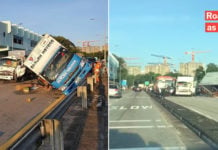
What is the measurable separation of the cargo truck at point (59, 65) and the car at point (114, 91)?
938 cm

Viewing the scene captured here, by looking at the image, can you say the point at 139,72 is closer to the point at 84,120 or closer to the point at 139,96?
the point at 139,96

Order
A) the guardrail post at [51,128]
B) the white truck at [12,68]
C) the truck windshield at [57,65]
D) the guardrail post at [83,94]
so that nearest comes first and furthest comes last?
the guardrail post at [51,128] < the guardrail post at [83,94] < the truck windshield at [57,65] < the white truck at [12,68]

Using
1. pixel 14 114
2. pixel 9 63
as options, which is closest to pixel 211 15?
pixel 14 114

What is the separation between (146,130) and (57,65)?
10.3 m

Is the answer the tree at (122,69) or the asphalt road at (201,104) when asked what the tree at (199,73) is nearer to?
the asphalt road at (201,104)

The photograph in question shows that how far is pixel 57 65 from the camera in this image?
1199cm

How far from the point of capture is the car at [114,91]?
1898 millimetres

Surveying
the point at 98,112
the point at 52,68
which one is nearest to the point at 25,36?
the point at 52,68

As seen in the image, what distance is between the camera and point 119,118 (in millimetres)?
1933

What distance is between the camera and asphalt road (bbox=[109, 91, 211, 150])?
1.90 m

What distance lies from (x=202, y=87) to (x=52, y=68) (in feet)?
35.9

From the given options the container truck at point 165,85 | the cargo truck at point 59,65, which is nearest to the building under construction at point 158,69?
the container truck at point 165,85

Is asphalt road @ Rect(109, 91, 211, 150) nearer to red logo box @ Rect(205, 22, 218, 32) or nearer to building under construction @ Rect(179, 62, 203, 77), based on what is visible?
building under construction @ Rect(179, 62, 203, 77)

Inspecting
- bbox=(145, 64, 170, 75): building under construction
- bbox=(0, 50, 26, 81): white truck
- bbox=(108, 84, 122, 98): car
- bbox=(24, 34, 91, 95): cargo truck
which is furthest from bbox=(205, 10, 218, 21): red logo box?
bbox=(0, 50, 26, 81): white truck
